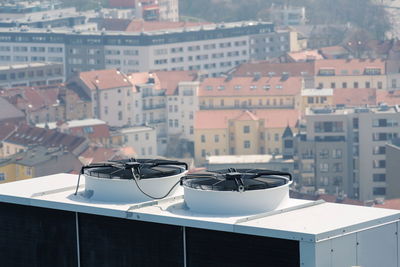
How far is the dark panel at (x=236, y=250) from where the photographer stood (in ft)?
30.2

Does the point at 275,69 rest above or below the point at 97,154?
above

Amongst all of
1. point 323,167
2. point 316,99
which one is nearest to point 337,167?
point 323,167

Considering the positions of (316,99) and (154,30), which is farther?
(154,30)

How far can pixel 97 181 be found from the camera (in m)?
10.6

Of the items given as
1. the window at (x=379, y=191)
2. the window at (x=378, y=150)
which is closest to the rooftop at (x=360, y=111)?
the window at (x=378, y=150)

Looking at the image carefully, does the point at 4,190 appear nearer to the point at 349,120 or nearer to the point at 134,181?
the point at 134,181

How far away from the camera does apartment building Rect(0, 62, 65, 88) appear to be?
77125 millimetres

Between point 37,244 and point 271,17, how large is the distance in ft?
300

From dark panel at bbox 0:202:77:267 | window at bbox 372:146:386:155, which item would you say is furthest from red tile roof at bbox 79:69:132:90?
dark panel at bbox 0:202:77:267

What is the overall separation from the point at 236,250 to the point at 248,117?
176ft

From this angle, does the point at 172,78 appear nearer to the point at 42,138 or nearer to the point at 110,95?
the point at 110,95

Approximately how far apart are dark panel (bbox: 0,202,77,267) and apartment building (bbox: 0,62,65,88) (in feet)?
215

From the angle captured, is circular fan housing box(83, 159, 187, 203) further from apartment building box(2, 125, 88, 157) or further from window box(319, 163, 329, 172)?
window box(319, 163, 329, 172)

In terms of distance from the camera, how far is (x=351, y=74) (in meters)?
74.1
